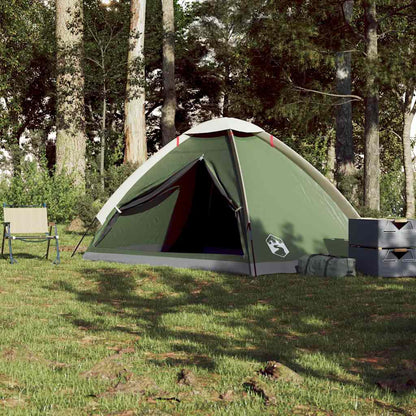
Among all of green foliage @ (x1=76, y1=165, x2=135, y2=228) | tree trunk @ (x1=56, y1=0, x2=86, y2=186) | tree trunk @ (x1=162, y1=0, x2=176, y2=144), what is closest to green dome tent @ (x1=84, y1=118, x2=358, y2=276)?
green foliage @ (x1=76, y1=165, x2=135, y2=228)

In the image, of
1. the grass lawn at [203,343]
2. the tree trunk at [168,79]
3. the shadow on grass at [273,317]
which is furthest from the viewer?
the tree trunk at [168,79]

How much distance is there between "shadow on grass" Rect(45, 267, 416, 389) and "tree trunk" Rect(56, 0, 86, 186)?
31.7ft

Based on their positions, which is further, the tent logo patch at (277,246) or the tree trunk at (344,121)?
the tree trunk at (344,121)

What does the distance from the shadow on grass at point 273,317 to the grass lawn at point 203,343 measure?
0.04ft

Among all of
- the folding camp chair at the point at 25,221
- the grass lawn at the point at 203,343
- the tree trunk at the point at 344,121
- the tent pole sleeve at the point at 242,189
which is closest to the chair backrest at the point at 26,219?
the folding camp chair at the point at 25,221

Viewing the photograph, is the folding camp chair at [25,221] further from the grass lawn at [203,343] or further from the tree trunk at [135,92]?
the tree trunk at [135,92]

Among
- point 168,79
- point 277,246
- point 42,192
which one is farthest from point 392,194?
point 277,246

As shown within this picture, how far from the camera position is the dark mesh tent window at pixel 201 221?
10.8m

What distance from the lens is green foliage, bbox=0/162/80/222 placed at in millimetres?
17453

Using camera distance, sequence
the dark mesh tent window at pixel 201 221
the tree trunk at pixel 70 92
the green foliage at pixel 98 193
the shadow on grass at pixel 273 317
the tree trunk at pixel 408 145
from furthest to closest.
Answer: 1. the tree trunk at pixel 408 145
2. the tree trunk at pixel 70 92
3. the green foliage at pixel 98 193
4. the dark mesh tent window at pixel 201 221
5. the shadow on grass at pixel 273 317

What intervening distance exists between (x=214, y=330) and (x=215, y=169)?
402cm

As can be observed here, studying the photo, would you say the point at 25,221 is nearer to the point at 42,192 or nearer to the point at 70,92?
the point at 42,192

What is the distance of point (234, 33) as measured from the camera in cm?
3400

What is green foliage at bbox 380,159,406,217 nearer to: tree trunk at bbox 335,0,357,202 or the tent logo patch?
tree trunk at bbox 335,0,357,202
